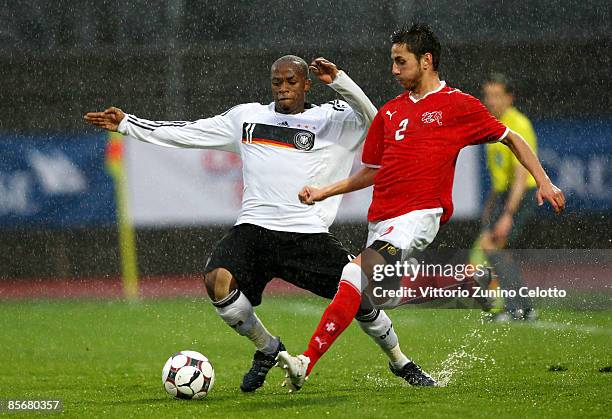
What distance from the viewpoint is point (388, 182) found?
6.32 m

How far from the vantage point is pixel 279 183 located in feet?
22.4

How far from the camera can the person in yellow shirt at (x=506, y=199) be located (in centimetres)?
954

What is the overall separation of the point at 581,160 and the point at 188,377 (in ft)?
25.2

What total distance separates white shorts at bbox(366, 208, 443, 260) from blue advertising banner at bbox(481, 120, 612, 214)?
268 inches

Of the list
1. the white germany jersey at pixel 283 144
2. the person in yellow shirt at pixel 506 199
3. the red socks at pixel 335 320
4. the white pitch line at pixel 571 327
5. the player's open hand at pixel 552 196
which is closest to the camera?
the red socks at pixel 335 320

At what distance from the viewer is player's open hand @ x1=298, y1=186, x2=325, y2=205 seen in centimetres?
612

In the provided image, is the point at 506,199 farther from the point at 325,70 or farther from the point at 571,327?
the point at 325,70

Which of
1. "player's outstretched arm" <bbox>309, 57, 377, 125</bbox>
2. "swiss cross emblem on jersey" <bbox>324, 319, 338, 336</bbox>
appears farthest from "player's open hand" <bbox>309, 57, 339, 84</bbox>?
"swiss cross emblem on jersey" <bbox>324, 319, 338, 336</bbox>

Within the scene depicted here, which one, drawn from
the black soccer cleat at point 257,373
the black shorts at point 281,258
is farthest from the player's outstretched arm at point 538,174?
the black soccer cleat at point 257,373

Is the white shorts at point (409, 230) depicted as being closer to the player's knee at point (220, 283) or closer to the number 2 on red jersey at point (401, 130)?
the number 2 on red jersey at point (401, 130)

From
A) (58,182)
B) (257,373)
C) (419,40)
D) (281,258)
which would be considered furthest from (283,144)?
(58,182)

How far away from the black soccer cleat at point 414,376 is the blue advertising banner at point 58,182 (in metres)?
6.86

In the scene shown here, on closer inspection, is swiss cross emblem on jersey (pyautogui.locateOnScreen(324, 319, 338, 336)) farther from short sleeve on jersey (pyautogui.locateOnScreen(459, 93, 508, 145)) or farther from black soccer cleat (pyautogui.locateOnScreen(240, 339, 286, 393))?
short sleeve on jersey (pyautogui.locateOnScreen(459, 93, 508, 145))

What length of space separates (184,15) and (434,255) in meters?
8.42
